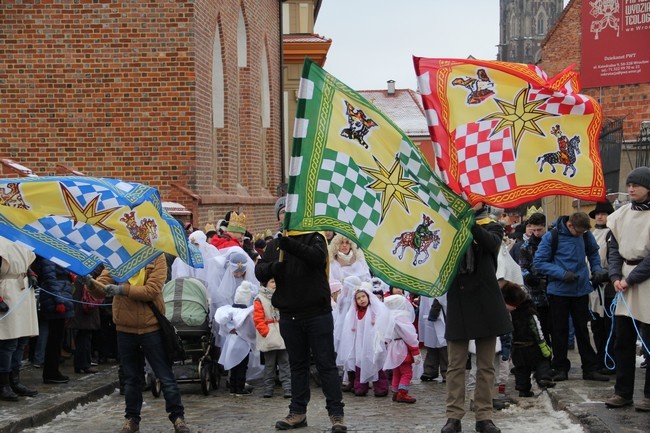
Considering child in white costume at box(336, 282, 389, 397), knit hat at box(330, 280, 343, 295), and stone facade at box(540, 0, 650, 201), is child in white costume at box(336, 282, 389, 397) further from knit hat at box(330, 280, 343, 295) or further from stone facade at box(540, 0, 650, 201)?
stone facade at box(540, 0, 650, 201)

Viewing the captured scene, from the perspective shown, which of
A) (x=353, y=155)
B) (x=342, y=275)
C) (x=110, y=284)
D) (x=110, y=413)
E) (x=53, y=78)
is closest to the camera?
(x=353, y=155)

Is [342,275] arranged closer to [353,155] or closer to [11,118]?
[353,155]

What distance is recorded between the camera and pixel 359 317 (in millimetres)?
12000

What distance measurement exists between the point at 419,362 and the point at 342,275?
5.78 feet

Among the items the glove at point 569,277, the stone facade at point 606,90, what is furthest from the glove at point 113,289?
the stone facade at point 606,90

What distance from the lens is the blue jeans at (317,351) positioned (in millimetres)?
9070

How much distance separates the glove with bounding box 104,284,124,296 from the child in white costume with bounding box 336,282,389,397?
3316 millimetres

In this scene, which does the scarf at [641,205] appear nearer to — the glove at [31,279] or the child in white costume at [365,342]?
the child in white costume at [365,342]

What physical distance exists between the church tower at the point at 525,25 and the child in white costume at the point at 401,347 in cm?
11289

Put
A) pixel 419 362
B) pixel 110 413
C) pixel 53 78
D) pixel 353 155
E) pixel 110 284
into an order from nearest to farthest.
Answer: pixel 353 155, pixel 110 284, pixel 110 413, pixel 419 362, pixel 53 78

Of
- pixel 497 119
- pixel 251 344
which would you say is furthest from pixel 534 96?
pixel 251 344

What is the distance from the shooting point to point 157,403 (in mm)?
11414

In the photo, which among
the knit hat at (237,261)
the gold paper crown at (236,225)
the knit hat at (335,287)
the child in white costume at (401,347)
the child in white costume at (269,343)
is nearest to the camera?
the child in white costume at (401,347)

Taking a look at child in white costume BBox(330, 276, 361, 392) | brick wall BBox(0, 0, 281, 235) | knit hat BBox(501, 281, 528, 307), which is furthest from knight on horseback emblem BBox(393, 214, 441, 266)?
brick wall BBox(0, 0, 281, 235)
